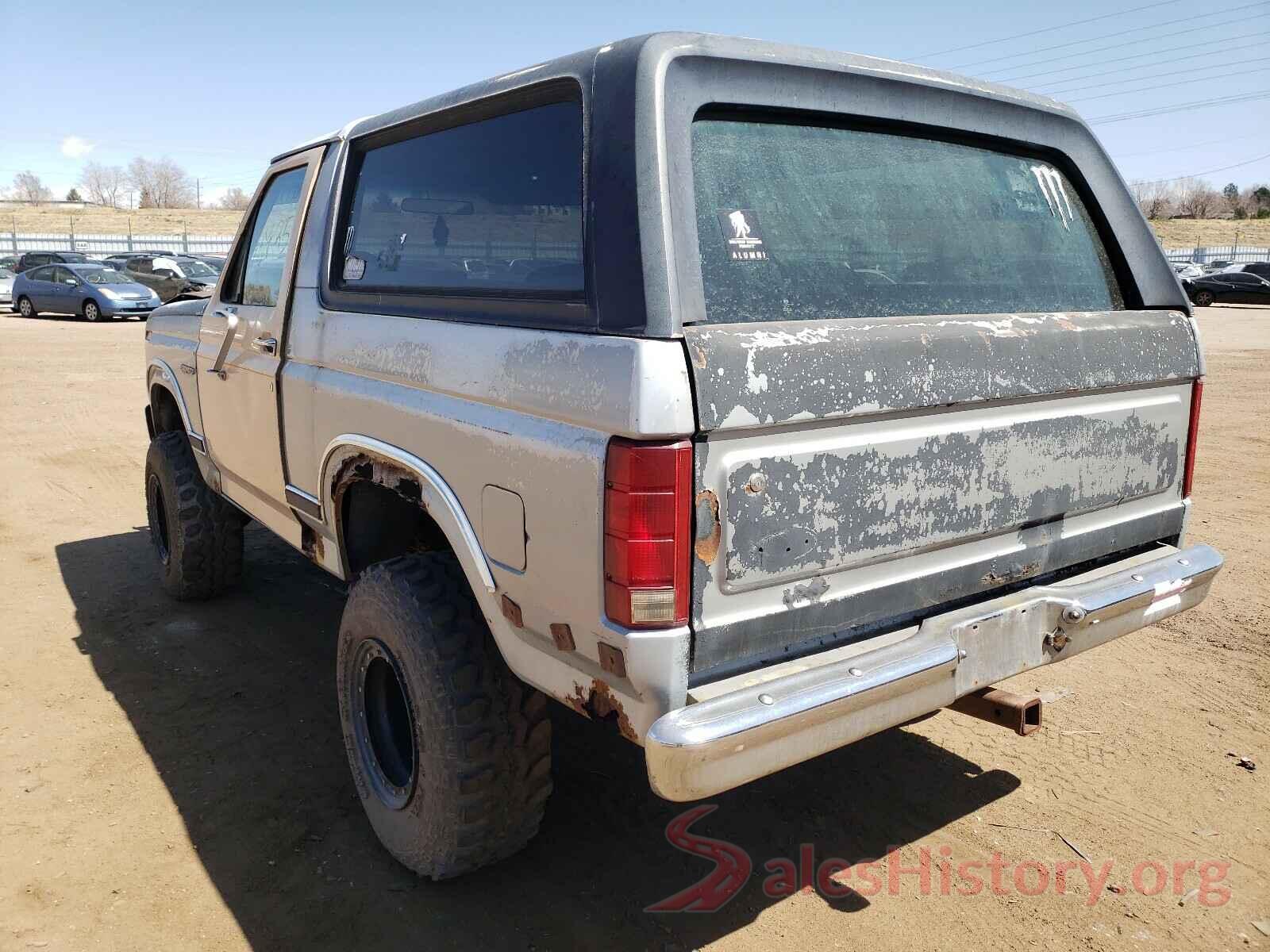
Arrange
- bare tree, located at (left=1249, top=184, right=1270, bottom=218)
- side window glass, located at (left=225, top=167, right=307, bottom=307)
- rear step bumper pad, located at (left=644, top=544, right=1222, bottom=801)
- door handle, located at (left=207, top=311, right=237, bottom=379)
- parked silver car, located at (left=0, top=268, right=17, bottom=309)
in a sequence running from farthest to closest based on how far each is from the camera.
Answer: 1. bare tree, located at (left=1249, top=184, right=1270, bottom=218)
2. parked silver car, located at (left=0, top=268, right=17, bottom=309)
3. door handle, located at (left=207, top=311, right=237, bottom=379)
4. side window glass, located at (left=225, top=167, right=307, bottom=307)
5. rear step bumper pad, located at (left=644, top=544, right=1222, bottom=801)

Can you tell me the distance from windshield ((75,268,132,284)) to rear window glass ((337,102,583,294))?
22851mm

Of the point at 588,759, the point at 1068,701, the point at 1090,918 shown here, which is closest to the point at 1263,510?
the point at 1068,701

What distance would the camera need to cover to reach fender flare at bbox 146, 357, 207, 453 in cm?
462

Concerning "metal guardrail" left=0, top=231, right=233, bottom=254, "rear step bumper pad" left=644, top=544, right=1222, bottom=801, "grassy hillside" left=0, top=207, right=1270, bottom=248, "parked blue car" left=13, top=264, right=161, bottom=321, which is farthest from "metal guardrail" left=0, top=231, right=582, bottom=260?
"rear step bumper pad" left=644, top=544, right=1222, bottom=801

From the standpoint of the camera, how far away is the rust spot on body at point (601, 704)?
213 cm

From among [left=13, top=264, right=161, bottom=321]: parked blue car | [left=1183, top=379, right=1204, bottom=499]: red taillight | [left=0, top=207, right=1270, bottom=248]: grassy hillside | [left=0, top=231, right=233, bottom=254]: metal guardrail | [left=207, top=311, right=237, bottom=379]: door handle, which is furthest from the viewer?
[left=0, top=207, right=1270, bottom=248]: grassy hillside

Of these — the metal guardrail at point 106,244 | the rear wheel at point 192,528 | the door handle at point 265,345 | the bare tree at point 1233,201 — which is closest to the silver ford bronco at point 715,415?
the door handle at point 265,345

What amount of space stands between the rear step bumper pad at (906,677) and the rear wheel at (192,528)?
359cm

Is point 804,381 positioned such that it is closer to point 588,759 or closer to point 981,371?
point 981,371

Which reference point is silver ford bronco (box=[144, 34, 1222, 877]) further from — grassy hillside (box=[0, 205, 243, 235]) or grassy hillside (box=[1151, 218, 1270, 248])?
grassy hillside (box=[1151, 218, 1270, 248])

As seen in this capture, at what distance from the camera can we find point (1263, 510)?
20.7 feet

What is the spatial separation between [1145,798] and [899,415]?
5.93 ft

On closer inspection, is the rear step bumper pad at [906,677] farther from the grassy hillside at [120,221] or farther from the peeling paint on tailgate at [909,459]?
the grassy hillside at [120,221]

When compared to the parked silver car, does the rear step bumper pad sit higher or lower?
lower
